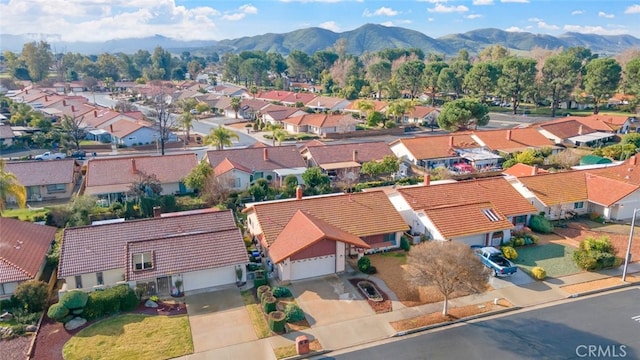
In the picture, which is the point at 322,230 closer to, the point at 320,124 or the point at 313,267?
the point at 313,267

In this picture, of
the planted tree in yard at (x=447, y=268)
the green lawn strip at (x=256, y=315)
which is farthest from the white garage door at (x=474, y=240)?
the green lawn strip at (x=256, y=315)

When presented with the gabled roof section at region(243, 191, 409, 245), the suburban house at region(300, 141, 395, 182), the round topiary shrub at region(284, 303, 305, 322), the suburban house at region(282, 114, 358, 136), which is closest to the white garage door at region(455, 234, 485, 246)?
the gabled roof section at region(243, 191, 409, 245)

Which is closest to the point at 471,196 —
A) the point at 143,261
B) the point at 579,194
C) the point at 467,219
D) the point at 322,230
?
the point at 467,219

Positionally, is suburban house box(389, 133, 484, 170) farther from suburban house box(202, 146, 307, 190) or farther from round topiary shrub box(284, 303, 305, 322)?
round topiary shrub box(284, 303, 305, 322)

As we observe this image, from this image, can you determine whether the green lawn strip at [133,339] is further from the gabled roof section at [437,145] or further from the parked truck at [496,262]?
the gabled roof section at [437,145]

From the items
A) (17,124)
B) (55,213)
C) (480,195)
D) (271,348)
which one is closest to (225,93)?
(17,124)

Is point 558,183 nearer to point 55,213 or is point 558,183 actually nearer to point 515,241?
point 515,241
